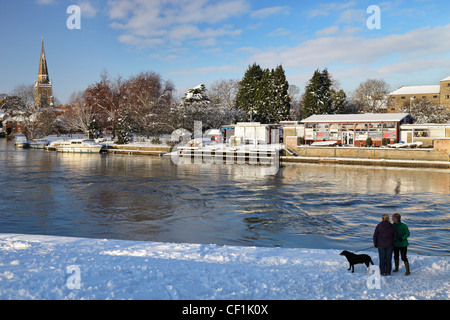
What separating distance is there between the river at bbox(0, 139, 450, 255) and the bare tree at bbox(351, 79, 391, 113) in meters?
47.7

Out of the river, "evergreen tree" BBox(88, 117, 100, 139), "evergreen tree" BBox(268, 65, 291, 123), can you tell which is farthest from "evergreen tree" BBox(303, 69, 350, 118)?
"evergreen tree" BBox(88, 117, 100, 139)

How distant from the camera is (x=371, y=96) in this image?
79750 millimetres

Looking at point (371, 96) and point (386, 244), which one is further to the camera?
point (371, 96)

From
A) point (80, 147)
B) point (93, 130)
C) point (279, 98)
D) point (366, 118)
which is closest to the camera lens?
point (366, 118)

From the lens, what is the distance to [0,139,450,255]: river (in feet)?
44.9

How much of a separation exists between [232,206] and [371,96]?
6962 centimetres

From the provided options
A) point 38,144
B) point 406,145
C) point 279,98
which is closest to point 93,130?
point 38,144

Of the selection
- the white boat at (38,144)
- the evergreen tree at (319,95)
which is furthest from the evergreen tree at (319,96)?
the white boat at (38,144)

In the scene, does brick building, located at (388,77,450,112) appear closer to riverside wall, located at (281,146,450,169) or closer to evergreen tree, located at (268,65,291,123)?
evergreen tree, located at (268,65,291,123)

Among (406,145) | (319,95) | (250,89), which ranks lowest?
(406,145)

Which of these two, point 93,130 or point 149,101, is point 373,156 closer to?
point 149,101

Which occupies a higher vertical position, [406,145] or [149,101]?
[149,101]
